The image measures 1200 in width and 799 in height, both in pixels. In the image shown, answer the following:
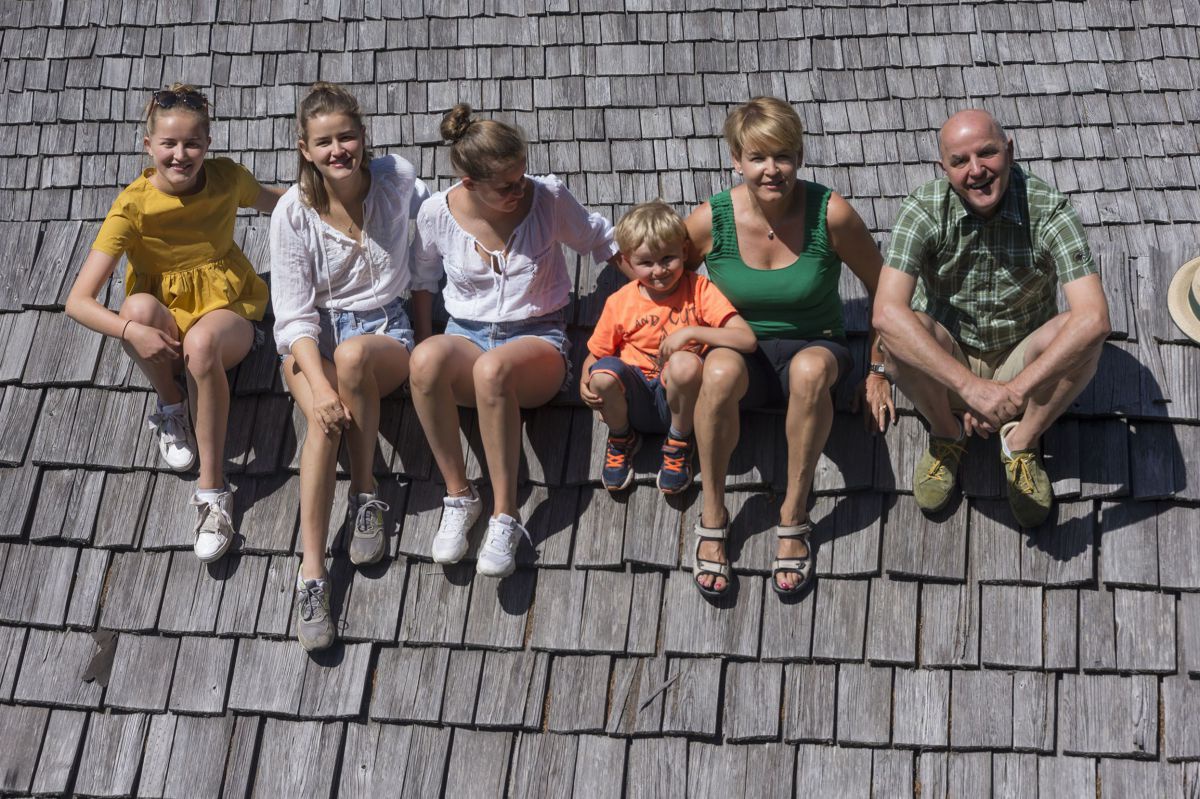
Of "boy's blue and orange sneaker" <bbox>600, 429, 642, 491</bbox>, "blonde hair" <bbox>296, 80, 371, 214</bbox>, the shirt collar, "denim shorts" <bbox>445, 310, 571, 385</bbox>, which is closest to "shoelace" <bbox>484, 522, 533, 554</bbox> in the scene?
"boy's blue and orange sneaker" <bbox>600, 429, 642, 491</bbox>

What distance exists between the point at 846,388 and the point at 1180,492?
0.97 metres

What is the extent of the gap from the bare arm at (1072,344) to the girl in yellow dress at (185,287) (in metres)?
2.36

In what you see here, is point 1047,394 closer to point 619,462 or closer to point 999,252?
point 999,252

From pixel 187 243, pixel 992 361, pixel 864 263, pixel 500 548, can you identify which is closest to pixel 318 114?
pixel 187 243

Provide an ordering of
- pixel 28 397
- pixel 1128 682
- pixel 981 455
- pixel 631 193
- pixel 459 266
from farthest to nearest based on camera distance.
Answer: pixel 631 193, pixel 28 397, pixel 459 266, pixel 981 455, pixel 1128 682

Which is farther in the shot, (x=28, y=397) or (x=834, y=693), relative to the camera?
(x=28, y=397)

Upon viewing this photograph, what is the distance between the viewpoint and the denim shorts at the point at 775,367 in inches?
140

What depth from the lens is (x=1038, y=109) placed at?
4.87 m

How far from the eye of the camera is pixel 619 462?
3.64m

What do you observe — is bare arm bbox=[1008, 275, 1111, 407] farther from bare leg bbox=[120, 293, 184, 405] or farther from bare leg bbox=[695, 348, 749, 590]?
bare leg bbox=[120, 293, 184, 405]

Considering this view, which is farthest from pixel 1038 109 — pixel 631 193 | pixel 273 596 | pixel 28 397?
pixel 28 397

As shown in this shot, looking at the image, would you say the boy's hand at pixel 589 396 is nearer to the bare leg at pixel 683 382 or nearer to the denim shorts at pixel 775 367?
the bare leg at pixel 683 382

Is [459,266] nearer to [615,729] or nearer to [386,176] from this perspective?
[386,176]

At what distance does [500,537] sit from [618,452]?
432 mm
